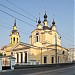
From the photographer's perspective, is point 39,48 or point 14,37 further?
point 14,37

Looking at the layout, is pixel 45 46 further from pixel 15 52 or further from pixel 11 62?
pixel 11 62

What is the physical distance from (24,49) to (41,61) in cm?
719

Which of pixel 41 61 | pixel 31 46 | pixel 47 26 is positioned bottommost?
pixel 41 61

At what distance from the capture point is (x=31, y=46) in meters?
70.3

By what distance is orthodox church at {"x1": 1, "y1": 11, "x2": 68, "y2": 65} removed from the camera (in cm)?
7044

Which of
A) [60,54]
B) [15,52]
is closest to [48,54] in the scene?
[60,54]

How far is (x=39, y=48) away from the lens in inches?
2795

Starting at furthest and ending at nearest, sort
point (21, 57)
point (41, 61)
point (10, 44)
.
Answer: point (10, 44)
point (21, 57)
point (41, 61)

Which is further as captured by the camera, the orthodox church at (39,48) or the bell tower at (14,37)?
the bell tower at (14,37)

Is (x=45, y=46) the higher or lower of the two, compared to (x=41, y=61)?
higher

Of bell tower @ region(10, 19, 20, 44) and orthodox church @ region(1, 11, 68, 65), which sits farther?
bell tower @ region(10, 19, 20, 44)

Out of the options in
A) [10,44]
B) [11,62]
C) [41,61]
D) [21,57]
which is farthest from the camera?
[10,44]

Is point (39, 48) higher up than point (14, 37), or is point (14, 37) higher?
point (14, 37)

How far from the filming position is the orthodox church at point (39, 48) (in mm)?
70438
